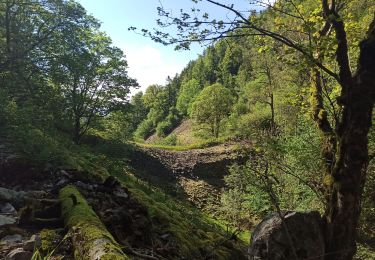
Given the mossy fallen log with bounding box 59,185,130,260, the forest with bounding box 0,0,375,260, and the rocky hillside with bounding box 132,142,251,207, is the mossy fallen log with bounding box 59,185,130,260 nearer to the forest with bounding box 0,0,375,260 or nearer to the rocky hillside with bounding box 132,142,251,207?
the forest with bounding box 0,0,375,260

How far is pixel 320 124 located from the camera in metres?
8.16

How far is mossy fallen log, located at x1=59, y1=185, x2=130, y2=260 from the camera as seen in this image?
403cm

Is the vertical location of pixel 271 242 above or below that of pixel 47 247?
below

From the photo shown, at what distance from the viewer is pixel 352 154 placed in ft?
18.7

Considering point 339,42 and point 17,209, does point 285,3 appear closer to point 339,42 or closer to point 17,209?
point 339,42

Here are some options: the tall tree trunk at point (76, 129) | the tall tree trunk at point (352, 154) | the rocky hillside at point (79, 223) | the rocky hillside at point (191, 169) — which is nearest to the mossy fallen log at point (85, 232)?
the rocky hillside at point (79, 223)

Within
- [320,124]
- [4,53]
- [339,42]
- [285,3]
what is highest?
[4,53]

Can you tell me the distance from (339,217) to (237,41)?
3.49 metres

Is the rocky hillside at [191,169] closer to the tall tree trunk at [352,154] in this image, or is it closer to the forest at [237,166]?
the forest at [237,166]

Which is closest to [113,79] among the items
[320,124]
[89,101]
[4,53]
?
[89,101]

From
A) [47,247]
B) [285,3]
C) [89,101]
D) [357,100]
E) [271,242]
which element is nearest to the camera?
[47,247]

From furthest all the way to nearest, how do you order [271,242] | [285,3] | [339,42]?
[285,3]
[271,242]
[339,42]

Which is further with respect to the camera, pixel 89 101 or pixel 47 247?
pixel 89 101

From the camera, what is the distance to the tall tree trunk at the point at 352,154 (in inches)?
224
